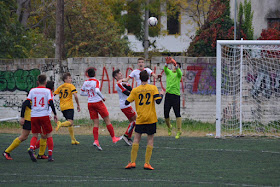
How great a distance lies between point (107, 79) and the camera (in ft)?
55.4

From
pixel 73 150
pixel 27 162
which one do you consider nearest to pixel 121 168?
pixel 27 162

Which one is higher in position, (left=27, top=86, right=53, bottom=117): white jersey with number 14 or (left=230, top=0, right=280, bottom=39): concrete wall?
(left=230, top=0, right=280, bottom=39): concrete wall

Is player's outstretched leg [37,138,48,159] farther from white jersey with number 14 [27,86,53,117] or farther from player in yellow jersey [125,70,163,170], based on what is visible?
player in yellow jersey [125,70,163,170]

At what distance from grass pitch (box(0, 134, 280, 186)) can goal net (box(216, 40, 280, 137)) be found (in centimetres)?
193

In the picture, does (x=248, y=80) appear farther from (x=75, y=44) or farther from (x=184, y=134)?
(x=75, y=44)

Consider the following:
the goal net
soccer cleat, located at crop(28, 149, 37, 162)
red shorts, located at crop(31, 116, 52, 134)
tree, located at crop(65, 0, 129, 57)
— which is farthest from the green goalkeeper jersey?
tree, located at crop(65, 0, 129, 57)

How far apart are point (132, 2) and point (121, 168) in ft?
81.2

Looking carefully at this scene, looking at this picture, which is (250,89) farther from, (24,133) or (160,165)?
(24,133)

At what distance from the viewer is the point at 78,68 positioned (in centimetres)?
1706

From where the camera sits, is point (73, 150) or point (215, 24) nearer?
point (73, 150)

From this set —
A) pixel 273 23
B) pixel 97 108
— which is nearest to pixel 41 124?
pixel 97 108

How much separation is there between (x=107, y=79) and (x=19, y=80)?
3.15 metres

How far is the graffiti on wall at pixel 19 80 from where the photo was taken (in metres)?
17.2

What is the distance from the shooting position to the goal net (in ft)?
46.4
